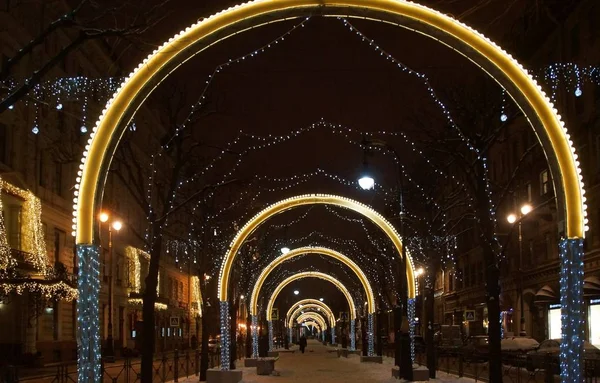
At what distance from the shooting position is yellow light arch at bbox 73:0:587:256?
12469 mm

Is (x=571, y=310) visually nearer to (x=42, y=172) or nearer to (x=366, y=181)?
(x=366, y=181)

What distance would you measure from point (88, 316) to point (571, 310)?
727 cm

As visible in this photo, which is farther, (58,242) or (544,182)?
(544,182)

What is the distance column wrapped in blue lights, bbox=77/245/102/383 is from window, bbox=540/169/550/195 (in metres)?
40.4

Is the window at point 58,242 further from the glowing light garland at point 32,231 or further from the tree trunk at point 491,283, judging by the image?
the tree trunk at point 491,283

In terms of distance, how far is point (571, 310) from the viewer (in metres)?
12.8

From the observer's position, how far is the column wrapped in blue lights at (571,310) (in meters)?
12.6

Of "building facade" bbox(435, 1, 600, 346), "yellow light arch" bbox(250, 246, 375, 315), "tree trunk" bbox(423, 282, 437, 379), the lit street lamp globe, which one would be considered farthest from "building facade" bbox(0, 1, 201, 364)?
"building facade" bbox(435, 1, 600, 346)

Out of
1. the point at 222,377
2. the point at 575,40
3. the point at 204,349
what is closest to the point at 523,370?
the point at 204,349

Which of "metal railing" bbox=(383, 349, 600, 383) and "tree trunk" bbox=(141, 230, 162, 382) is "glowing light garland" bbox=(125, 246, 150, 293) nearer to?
"metal railing" bbox=(383, 349, 600, 383)

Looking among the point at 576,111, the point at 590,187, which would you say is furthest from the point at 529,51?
the point at 590,187

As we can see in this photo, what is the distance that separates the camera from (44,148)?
144ft

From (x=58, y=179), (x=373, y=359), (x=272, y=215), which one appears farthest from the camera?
(x=58, y=179)

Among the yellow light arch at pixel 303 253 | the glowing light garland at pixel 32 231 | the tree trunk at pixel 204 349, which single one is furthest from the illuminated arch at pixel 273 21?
the yellow light arch at pixel 303 253
